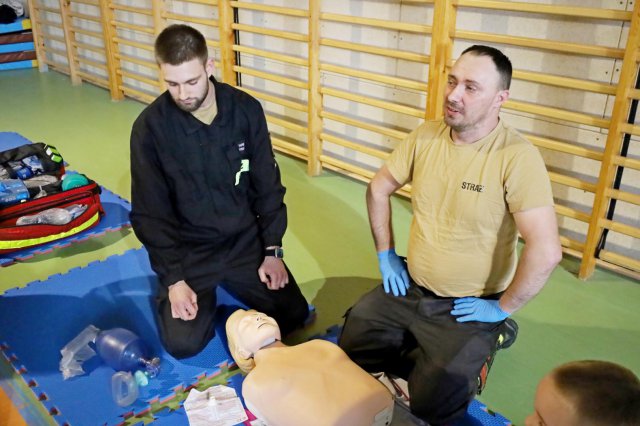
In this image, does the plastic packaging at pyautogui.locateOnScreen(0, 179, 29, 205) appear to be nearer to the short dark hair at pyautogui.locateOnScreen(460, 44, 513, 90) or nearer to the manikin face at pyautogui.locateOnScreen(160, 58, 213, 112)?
→ the manikin face at pyautogui.locateOnScreen(160, 58, 213, 112)

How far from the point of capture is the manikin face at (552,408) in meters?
1.20

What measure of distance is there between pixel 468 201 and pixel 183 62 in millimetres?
1237

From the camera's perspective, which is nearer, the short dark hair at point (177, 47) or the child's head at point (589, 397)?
the child's head at point (589, 397)

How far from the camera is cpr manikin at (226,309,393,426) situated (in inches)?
77.3

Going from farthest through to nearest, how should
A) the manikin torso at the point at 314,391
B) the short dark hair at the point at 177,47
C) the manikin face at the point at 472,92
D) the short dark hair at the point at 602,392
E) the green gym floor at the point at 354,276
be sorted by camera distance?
the green gym floor at the point at 354,276, the short dark hair at the point at 177,47, the manikin face at the point at 472,92, the manikin torso at the point at 314,391, the short dark hair at the point at 602,392

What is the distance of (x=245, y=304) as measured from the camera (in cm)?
295

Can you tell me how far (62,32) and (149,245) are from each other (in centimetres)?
728

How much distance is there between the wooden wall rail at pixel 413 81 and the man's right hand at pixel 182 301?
2.04 m

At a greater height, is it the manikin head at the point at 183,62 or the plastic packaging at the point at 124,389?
the manikin head at the point at 183,62

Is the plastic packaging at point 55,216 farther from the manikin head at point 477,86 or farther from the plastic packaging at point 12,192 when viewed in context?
the manikin head at point 477,86

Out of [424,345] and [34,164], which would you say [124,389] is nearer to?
[424,345]

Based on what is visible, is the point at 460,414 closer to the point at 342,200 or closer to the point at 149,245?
the point at 149,245

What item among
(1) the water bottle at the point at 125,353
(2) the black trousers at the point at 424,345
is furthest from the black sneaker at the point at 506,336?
(1) the water bottle at the point at 125,353

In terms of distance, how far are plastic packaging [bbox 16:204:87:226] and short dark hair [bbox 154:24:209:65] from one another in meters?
1.80
